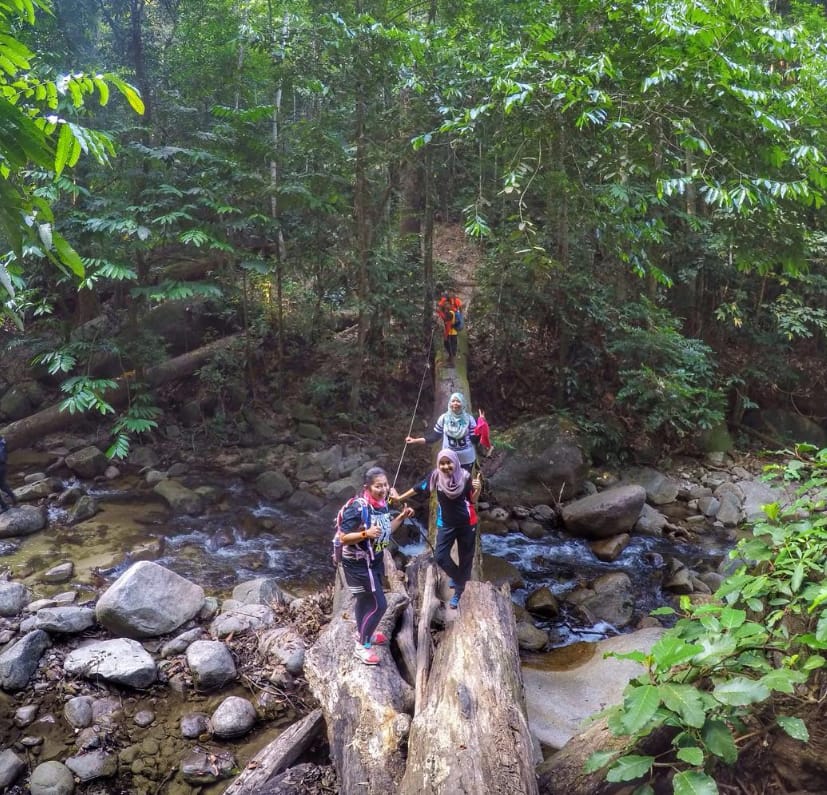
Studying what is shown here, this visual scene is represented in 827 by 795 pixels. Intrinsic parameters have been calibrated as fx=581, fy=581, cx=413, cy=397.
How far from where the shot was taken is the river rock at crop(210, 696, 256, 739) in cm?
505

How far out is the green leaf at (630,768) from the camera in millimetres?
2578

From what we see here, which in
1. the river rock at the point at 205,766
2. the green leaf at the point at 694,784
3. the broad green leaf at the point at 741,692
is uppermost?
the broad green leaf at the point at 741,692

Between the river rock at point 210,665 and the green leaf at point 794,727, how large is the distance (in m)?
4.79

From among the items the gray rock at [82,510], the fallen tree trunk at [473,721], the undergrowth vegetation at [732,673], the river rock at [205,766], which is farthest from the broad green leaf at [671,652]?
the gray rock at [82,510]

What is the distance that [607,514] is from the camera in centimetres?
924

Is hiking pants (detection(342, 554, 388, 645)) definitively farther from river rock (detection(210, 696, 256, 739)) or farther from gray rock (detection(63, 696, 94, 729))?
gray rock (detection(63, 696, 94, 729))

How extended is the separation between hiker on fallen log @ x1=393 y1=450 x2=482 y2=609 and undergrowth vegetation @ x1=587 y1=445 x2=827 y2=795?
79.2 inches

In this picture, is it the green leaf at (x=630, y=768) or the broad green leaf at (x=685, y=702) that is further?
the green leaf at (x=630, y=768)

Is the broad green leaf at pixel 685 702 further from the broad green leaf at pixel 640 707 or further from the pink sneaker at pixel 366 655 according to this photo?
the pink sneaker at pixel 366 655

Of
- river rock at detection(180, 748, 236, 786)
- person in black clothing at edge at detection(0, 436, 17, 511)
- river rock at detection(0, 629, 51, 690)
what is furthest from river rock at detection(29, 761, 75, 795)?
person in black clothing at edge at detection(0, 436, 17, 511)

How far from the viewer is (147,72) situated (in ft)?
37.2

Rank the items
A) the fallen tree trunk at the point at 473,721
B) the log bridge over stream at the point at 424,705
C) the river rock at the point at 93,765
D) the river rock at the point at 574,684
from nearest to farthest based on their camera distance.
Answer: the fallen tree trunk at the point at 473,721 → the log bridge over stream at the point at 424,705 → the river rock at the point at 93,765 → the river rock at the point at 574,684

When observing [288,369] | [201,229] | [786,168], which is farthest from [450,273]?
[786,168]

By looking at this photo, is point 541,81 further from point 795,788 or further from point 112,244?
point 112,244
